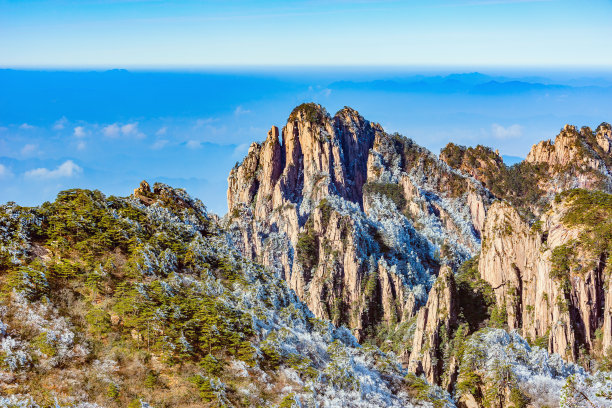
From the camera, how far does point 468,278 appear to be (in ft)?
185

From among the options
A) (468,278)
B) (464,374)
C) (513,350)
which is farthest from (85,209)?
(468,278)

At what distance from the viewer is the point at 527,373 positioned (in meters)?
28.2

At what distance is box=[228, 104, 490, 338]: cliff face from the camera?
65.1m

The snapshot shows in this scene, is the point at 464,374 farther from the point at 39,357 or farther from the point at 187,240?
the point at 39,357

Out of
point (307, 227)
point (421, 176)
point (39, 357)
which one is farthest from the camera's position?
point (421, 176)

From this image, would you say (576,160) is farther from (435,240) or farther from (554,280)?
(554,280)

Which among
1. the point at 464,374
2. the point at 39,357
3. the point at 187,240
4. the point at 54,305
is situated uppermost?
the point at 187,240

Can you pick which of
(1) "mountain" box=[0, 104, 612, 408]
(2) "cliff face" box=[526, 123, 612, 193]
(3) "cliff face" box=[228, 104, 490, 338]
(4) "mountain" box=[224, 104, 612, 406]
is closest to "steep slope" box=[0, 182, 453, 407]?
(1) "mountain" box=[0, 104, 612, 408]

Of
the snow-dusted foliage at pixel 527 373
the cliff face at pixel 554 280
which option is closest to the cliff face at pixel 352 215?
the cliff face at pixel 554 280

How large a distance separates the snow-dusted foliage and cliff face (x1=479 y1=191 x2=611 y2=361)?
9.02m

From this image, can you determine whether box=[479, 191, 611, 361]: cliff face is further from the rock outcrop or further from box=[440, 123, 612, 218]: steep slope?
box=[440, 123, 612, 218]: steep slope

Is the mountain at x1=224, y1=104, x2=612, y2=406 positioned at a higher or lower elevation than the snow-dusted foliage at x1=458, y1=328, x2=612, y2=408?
higher

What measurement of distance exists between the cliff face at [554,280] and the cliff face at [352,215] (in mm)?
11904

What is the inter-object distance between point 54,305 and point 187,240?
461 inches
